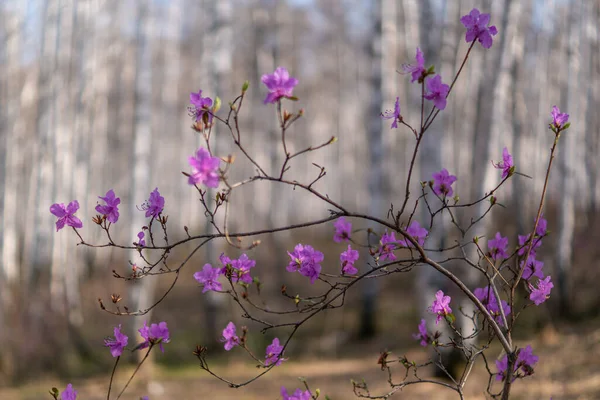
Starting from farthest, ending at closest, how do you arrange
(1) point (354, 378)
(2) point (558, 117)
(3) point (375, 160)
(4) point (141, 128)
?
(3) point (375, 160) → (4) point (141, 128) → (1) point (354, 378) → (2) point (558, 117)

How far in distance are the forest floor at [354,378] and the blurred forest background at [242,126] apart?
69 cm

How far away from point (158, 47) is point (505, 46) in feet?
58.9

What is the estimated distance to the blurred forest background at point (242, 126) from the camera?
7523 mm

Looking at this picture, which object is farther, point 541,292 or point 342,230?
point 342,230

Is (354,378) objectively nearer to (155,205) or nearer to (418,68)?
(155,205)

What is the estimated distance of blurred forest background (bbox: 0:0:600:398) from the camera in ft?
24.7

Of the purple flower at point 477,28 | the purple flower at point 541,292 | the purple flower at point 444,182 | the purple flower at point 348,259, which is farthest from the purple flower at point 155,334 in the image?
the purple flower at point 477,28

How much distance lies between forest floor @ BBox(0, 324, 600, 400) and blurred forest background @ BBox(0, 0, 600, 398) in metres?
0.69

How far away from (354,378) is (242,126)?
16139mm

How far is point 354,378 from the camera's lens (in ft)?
21.1

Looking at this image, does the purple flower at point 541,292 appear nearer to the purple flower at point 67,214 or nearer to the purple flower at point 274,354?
the purple flower at point 274,354

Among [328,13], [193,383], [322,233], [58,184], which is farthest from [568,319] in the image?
[328,13]

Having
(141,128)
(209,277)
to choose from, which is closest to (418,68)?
(209,277)

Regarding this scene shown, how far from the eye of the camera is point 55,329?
845cm
